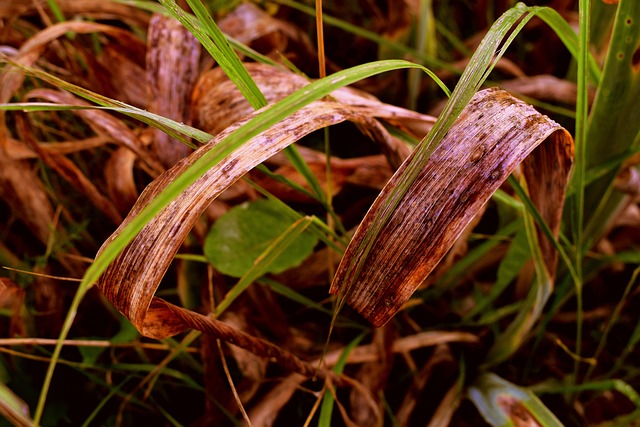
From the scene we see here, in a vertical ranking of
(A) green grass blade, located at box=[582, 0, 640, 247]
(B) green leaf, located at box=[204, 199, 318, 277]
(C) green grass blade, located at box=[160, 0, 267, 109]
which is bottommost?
(B) green leaf, located at box=[204, 199, 318, 277]

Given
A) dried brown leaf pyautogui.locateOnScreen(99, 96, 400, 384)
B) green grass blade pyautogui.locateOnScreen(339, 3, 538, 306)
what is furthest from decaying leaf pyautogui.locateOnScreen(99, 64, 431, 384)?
green grass blade pyautogui.locateOnScreen(339, 3, 538, 306)

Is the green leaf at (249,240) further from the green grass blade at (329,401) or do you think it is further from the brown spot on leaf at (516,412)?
the brown spot on leaf at (516,412)

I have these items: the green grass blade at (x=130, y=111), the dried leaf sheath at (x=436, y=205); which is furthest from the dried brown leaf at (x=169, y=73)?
the dried leaf sheath at (x=436, y=205)

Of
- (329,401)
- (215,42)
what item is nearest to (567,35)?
(215,42)

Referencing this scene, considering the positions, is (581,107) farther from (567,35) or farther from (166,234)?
(166,234)

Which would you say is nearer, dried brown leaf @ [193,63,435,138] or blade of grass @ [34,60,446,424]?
blade of grass @ [34,60,446,424]

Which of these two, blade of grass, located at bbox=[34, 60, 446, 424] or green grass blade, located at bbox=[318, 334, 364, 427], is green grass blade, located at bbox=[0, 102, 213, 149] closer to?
blade of grass, located at bbox=[34, 60, 446, 424]
